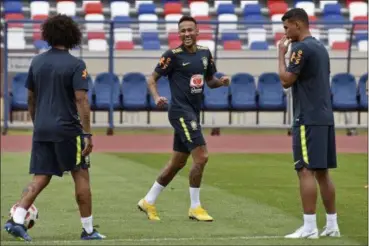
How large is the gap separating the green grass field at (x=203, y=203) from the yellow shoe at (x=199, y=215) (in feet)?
0.31

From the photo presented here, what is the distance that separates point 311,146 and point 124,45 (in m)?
20.6

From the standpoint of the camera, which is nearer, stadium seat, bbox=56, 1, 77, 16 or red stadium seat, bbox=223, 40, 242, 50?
red stadium seat, bbox=223, 40, 242, 50

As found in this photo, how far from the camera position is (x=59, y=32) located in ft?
33.2

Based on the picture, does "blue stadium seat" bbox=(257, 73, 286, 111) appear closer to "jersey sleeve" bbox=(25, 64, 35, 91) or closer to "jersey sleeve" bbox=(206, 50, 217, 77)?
"jersey sleeve" bbox=(206, 50, 217, 77)

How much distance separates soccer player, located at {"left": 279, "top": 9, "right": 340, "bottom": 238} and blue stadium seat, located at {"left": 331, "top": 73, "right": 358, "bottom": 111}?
777 inches

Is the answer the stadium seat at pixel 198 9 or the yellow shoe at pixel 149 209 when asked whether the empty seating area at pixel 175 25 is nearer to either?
the stadium seat at pixel 198 9

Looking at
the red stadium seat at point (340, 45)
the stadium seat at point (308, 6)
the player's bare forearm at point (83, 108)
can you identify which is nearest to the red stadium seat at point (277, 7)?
the stadium seat at point (308, 6)

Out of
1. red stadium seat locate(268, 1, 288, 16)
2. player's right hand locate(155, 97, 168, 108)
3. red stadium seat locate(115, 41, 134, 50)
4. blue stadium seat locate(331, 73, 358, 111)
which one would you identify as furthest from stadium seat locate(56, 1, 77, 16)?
player's right hand locate(155, 97, 168, 108)

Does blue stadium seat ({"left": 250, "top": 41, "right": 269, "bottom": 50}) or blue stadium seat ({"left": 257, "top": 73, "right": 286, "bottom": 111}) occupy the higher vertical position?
blue stadium seat ({"left": 250, "top": 41, "right": 269, "bottom": 50})

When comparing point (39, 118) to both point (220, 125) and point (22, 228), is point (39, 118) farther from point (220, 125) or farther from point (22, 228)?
point (220, 125)

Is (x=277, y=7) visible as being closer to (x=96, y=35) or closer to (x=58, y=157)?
(x=96, y=35)

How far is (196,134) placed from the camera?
1211cm

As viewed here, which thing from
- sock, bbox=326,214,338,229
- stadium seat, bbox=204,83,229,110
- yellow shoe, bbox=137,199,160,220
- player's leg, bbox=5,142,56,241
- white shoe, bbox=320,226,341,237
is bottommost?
stadium seat, bbox=204,83,229,110

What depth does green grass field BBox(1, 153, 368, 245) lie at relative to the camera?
10.4m
